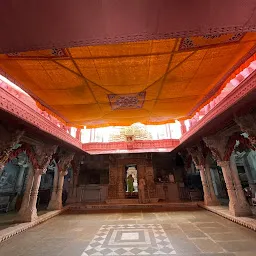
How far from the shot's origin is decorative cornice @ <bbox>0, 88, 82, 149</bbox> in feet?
9.57

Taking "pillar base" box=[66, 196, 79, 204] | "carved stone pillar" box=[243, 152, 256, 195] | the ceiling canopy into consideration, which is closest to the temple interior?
the ceiling canopy

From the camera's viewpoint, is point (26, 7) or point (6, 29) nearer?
point (26, 7)

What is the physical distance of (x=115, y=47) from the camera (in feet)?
8.09

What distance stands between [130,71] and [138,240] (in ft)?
11.2

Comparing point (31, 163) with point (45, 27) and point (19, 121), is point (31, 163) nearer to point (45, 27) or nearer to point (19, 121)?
point (19, 121)

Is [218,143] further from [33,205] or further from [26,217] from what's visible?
[26,217]

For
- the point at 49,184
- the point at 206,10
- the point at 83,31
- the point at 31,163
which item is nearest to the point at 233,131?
the point at 206,10

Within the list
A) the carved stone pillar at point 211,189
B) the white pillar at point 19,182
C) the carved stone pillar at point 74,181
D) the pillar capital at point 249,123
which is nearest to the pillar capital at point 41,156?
the carved stone pillar at point 74,181

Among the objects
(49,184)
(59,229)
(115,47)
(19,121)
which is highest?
(115,47)

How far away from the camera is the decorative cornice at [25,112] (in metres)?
2.92

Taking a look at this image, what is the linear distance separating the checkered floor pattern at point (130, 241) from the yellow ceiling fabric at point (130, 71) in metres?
3.20

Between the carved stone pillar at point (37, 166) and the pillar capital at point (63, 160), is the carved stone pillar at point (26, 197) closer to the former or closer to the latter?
the carved stone pillar at point (37, 166)

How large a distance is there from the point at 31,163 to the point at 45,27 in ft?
18.5

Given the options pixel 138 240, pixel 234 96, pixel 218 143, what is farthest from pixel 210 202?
pixel 234 96
